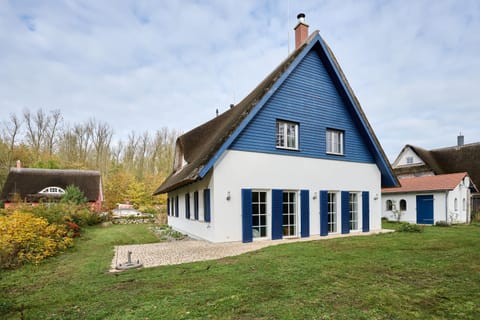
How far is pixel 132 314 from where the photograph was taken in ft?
13.1

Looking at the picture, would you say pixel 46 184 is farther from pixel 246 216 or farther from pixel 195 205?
pixel 246 216

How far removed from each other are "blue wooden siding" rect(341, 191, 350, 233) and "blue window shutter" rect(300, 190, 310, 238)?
2.13 meters

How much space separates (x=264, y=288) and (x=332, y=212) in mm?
8677

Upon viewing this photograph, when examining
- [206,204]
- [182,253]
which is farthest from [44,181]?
[182,253]

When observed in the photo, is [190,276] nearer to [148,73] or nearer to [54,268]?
[54,268]

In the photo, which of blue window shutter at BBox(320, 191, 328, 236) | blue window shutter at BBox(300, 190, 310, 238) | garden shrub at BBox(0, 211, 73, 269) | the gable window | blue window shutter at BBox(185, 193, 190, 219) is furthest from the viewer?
the gable window

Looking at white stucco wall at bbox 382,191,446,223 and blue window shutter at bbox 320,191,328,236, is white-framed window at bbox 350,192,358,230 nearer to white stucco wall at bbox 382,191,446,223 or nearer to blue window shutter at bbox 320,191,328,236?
blue window shutter at bbox 320,191,328,236

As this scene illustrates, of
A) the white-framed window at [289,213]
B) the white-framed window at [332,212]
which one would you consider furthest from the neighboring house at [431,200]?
the white-framed window at [289,213]

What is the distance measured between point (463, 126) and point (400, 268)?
110 feet

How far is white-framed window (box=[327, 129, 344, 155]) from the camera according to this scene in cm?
1297

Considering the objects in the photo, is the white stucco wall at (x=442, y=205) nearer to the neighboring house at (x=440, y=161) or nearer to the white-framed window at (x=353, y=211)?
the neighboring house at (x=440, y=161)

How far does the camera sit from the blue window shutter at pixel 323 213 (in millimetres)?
12102

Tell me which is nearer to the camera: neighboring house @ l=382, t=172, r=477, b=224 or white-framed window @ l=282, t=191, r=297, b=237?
white-framed window @ l=282, t=191, r=297, b=237

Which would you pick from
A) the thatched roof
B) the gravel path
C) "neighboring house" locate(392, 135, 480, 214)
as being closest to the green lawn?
the gravel path
